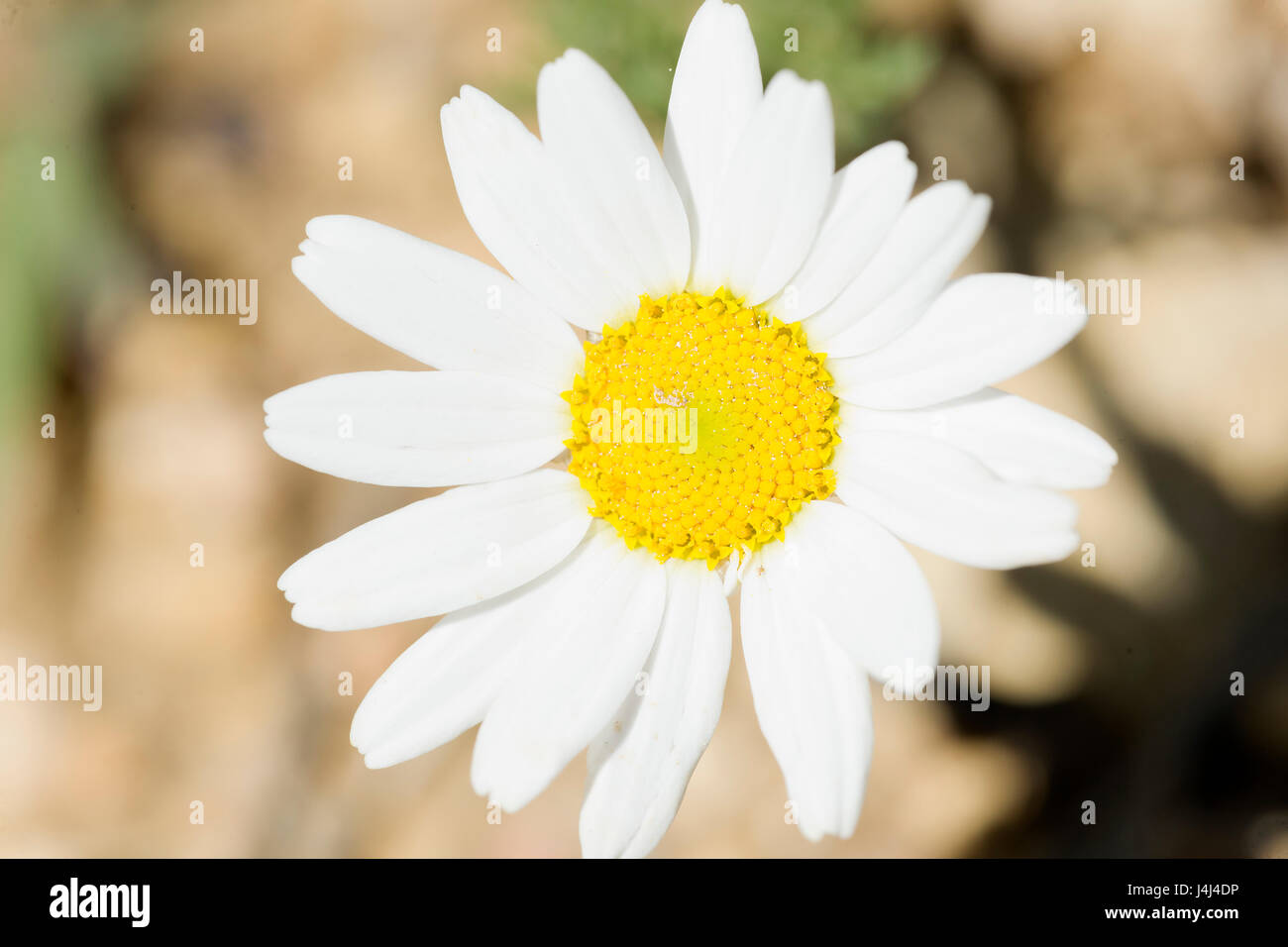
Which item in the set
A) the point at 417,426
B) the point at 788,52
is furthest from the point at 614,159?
the point at 788,52

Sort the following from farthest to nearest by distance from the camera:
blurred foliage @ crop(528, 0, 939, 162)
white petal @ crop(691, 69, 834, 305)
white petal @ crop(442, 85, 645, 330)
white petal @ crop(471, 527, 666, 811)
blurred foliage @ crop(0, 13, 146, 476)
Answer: blurred foliage @ crop(0, 13, 146, 476), blurred foliage @ crop(528, 0, 939, 162), white petal @ crop(471, 527, 666, 811), white petal @ crop(442, 85, 645, 330), white petal @ crop(691, 69, 834, 305)

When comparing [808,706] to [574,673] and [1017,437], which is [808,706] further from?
[1017,437]

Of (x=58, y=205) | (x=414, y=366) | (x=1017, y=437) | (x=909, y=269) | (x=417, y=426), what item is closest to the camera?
(x=909, y=269)

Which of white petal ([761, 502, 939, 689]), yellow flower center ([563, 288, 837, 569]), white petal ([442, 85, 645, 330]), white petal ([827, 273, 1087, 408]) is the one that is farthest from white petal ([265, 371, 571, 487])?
white petal ([827, 273, 1087, 408])

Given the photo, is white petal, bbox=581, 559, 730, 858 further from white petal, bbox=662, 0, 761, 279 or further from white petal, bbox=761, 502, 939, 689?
white petal, bbox=662, 0, 761, 279

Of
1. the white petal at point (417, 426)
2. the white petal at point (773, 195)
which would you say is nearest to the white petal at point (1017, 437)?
the white petal at point (773, 195)
